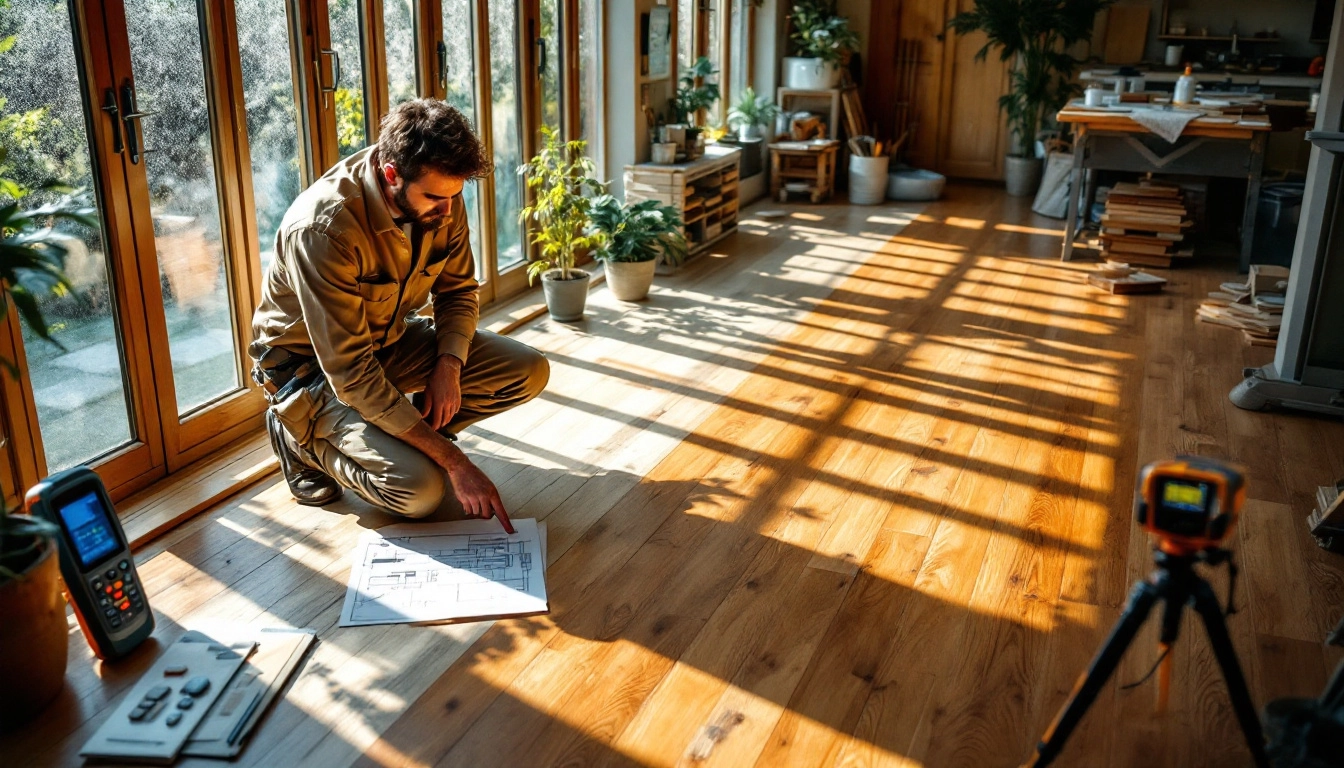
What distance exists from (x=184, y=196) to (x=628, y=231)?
2.21 meters

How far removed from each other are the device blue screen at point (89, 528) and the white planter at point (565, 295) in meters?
2.58

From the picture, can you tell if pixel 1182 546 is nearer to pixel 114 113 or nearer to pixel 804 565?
pixel 804 565

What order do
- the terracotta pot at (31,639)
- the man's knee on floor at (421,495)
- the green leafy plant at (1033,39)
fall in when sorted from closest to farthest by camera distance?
the terracotta pot at (31,639) < the man's knee on floor at (421,495) < the green leafy plant at (1033,39)

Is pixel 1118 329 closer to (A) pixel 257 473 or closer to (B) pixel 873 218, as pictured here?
(B) pixel 873 218

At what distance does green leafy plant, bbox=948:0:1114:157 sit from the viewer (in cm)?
726

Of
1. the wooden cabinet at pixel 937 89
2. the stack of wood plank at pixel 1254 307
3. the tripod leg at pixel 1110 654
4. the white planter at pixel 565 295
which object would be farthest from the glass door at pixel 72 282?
the wooden cabinet at pixel 937 89

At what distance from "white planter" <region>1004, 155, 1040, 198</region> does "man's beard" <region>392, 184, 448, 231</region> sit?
5850 millimetres

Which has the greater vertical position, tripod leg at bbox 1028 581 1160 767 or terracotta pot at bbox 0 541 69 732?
tripod leg at bbox 1028 581 1160 767

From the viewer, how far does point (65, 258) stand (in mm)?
2758

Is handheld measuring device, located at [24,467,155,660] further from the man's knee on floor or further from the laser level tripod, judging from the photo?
the laser level tripod

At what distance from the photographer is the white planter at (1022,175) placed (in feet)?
25.3

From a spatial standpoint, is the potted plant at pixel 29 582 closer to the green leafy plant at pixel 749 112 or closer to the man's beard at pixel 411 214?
the man's beard at pixel 411 214

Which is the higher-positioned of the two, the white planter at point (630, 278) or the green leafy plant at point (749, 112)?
the green leafy plant at point (749, 112)

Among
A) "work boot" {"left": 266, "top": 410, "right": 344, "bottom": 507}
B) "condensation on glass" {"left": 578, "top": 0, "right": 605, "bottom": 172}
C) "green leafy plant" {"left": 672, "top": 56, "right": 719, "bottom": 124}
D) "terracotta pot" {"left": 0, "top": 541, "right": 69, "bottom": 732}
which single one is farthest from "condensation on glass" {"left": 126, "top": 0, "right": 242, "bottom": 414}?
"green leafy plant" {"left": 672, "top": 56, "right": 719, "bottom": 124}
